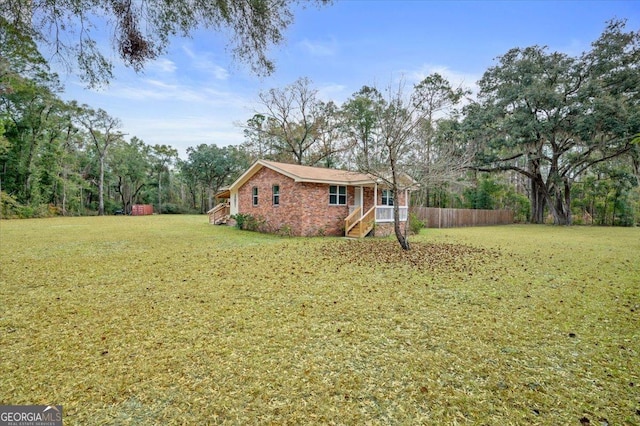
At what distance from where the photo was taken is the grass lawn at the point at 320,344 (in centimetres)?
246

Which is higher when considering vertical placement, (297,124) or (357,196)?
(297,124)

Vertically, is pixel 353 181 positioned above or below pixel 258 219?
above

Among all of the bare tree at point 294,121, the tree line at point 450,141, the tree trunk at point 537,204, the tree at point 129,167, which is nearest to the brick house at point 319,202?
the tree line at point 450,141

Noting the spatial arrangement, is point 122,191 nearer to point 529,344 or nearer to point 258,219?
point 258,219

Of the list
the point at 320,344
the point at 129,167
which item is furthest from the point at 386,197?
the point at 129,167

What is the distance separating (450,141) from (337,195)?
10802 millimetres

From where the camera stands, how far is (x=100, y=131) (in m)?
33.5

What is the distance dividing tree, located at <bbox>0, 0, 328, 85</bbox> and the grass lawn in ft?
11.7

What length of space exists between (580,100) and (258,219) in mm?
22519

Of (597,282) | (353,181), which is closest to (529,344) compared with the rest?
(597,282)

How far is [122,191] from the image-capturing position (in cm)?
3981

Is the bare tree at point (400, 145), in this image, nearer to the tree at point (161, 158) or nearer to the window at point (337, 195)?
the window at point (337, 195)

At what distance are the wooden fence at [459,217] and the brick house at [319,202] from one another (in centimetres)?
541

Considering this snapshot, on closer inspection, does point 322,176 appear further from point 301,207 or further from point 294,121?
point 294,121
